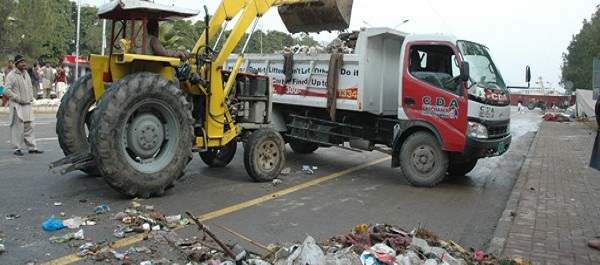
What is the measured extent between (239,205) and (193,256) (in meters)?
2.15

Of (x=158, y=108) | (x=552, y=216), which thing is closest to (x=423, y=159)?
(x=552, y=216)

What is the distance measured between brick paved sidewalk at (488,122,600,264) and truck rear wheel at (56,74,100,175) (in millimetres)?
5670

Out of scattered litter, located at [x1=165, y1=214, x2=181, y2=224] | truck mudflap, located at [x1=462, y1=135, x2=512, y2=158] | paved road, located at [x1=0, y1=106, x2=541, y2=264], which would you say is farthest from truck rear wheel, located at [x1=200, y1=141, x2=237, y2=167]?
truck mudflap, located at [x1=462, y1=135, x2=512, y2=158]

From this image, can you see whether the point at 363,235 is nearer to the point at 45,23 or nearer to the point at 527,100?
the point at 45,23

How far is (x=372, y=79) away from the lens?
9180mm

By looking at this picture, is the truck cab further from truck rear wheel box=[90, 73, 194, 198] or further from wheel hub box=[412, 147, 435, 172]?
truck rear wheel box=[90, 73, 194, 198]

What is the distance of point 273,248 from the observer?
4434mm

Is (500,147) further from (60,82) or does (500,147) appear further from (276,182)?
(60,82)

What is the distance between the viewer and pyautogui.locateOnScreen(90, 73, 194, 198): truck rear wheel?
6145 millimetres

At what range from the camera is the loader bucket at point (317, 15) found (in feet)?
31.5

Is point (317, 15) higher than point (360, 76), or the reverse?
point (317, 15)

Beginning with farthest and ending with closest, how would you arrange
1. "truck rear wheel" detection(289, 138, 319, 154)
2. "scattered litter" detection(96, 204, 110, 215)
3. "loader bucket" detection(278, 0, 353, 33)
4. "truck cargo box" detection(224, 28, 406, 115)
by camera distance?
"truck rear wheel" detection(289, 138, 319, 154) → "loader bucket" detection(278, 0, 353, 33) → "truck cargo box" detection(224, 28, 406, 115) → "scattered litter" detection(96, 204, 110, 215)

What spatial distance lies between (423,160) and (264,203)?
3.01 meters

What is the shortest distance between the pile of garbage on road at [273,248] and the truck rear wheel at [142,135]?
836 mm
